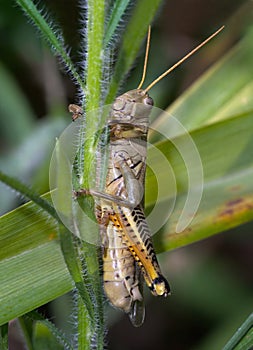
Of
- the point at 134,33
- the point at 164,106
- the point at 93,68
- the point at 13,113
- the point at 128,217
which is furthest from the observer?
the point at 164,106

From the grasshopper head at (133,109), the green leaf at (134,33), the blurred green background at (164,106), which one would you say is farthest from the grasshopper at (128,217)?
the blurred green background at (164,106)

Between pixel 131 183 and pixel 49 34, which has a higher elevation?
pixel 49 34

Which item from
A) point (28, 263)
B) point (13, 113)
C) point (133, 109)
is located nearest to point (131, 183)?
point (133, 109)

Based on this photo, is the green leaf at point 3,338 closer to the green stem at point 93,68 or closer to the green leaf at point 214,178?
the green stem at point 93,68

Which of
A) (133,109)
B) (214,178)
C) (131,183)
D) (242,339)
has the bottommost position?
(242,339)

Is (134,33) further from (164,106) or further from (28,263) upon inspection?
(164,106)

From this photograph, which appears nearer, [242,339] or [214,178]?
[242,339]

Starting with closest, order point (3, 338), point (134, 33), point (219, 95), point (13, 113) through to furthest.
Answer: point (134, 33)
point (3, 338)
point (219, 95)
point (13, 113)

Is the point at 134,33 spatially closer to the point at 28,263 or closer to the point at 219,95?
the point at 28,263
